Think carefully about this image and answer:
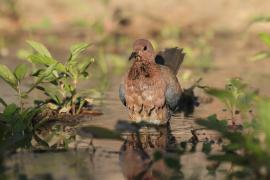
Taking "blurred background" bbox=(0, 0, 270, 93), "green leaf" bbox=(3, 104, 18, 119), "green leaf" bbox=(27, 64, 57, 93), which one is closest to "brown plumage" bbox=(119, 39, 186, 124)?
"green leaf" bbox=(27, 64, 57, 93)

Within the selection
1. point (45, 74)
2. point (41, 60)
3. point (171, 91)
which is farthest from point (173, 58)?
point (45, 74)

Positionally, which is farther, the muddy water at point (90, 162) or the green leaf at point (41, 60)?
the green leaf at point (41, 60)

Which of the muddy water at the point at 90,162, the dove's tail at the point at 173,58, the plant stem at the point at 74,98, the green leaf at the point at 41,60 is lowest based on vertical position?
the muddy water at the point at 90,162

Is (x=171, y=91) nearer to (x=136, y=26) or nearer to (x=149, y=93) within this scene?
(x=149, y=93)

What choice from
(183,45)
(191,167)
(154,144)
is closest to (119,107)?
(154,144)

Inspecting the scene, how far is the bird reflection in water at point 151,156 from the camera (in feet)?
14.7

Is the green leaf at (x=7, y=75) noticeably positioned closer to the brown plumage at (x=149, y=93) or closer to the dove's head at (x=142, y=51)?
the brown plumage at (x=149, y=93)

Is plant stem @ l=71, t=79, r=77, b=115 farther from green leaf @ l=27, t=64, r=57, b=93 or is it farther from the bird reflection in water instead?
the bird reflection in water

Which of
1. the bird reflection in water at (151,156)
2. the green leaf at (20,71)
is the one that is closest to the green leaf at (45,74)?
the green leaf at (20,71)

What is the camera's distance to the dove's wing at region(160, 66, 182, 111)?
668 cm

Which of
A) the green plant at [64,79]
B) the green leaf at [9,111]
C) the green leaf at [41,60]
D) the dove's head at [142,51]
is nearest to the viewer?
the green leaf at [9,111]

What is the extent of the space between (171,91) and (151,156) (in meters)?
1.60

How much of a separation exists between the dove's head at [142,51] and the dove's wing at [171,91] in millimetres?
214

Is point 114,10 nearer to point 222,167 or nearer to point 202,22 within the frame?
point 202,22
